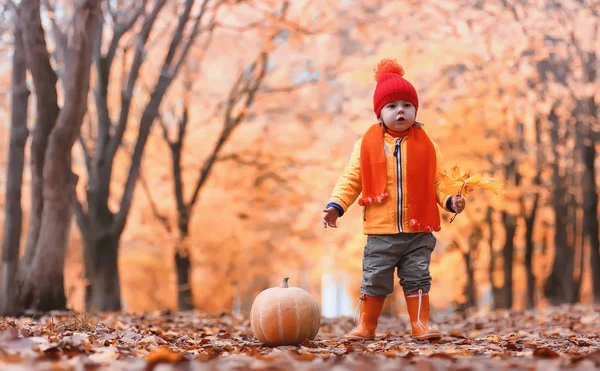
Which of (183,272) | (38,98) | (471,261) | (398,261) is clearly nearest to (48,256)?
(38,98)

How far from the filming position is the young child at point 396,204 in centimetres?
518

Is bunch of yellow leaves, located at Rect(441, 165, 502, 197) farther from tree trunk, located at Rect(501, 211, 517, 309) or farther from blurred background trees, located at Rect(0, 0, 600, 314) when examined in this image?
tree trunk, located at Rect(501, 211, 517, 309)

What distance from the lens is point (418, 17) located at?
12.2 metres

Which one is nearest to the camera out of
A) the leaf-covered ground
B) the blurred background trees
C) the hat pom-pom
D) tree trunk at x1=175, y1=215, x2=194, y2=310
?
the leaf-covered ground

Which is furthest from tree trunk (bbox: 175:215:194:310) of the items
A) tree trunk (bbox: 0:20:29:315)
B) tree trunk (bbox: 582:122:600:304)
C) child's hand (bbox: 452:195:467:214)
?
child's hand (bbox: 452:195:467:214)

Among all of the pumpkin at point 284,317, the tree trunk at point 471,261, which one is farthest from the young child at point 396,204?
the tree trunk at point 471,261

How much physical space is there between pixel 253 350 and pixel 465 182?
6.45 ft

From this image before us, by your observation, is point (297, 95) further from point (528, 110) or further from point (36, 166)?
point (36, 166)

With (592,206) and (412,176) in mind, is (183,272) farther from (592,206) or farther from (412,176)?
(412,176)

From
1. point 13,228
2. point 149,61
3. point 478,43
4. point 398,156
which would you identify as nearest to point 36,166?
point 13,228

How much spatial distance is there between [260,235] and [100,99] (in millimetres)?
8229

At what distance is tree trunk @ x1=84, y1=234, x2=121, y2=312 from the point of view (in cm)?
1025

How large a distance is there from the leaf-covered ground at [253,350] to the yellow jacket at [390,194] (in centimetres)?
82

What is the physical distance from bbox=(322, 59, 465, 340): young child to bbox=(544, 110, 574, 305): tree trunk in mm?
9257
